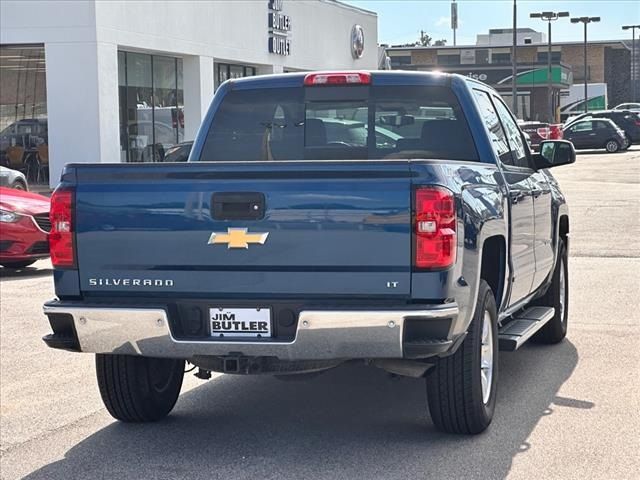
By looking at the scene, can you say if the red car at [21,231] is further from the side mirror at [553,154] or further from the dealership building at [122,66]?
the dealership building at [122,66]

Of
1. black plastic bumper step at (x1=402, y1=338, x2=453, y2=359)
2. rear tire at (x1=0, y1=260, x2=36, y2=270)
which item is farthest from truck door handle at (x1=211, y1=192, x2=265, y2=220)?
rear tire at (x1=0, y1=260, x2=36, y2=270)

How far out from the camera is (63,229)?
5496 millimetres

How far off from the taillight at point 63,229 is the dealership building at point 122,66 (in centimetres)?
2115

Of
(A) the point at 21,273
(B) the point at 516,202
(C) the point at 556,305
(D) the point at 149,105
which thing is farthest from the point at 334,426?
(D) the point at 149,105

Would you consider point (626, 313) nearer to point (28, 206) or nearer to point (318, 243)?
point (318, 243)

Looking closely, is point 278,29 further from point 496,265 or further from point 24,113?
point 496,265

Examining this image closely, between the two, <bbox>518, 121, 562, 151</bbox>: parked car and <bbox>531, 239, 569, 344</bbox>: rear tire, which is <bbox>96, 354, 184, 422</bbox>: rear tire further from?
<bbox>518, 121, 562, 151</bbox>: parked car

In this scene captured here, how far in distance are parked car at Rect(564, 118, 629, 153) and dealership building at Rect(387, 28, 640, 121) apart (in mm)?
18102

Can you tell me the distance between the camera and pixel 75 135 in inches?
1048

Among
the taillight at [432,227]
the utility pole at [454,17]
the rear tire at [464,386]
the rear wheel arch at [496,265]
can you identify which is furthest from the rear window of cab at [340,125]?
the utility pole at [454,17]

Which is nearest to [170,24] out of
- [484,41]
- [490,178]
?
[490,178]

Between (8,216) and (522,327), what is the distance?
7.68 meters

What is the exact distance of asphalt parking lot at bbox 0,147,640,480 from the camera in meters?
5.45

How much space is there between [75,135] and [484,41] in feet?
239
